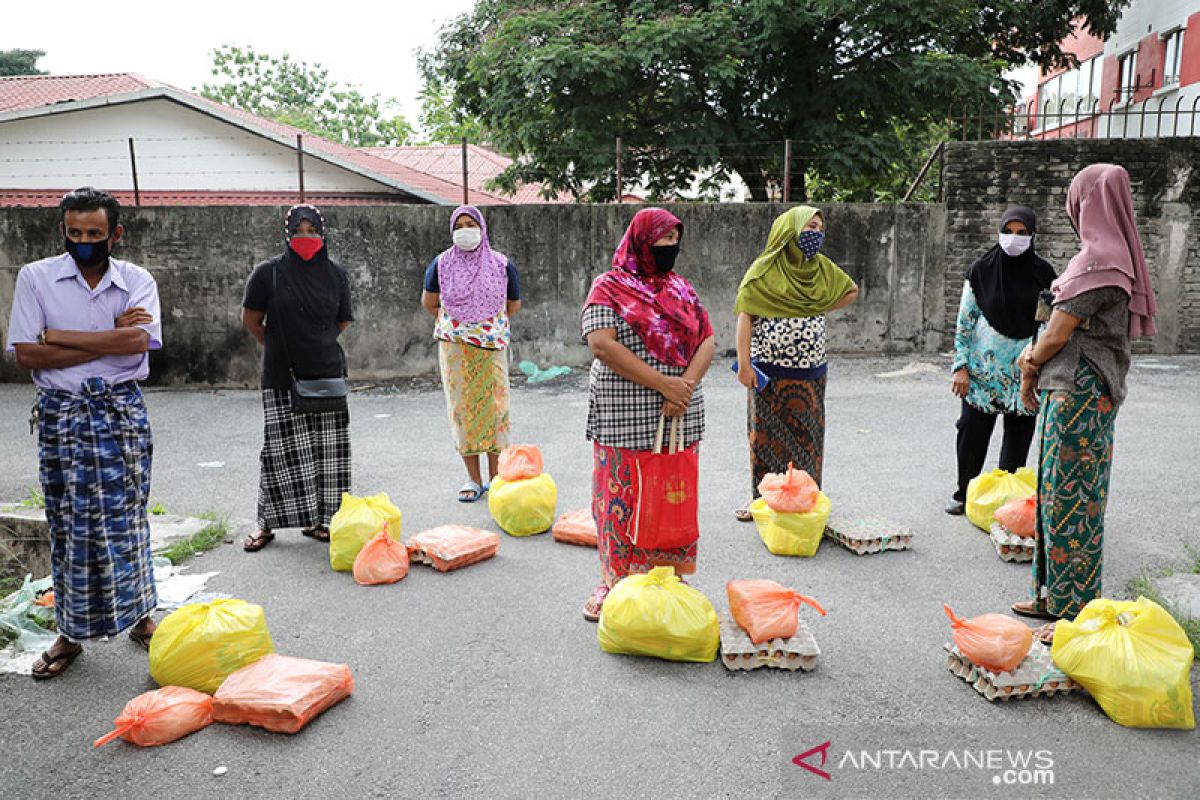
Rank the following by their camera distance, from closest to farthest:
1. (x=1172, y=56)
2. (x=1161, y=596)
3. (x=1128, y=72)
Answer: (x=1161, y=596) → (x=1172, y=56) → (x=1128, y=72)

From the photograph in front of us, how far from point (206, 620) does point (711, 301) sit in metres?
7.96

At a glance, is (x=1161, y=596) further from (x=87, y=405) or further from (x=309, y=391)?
(x=87, y=405)

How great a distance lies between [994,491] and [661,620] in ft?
8.07

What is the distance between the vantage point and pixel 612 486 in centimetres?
359

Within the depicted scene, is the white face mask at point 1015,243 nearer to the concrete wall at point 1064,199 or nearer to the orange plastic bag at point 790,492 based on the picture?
the orange plastic bag at point 790,492

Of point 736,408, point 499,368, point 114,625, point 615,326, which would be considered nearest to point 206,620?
point 114,625

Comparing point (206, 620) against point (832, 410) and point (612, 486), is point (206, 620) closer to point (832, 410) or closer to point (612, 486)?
point (612, 486)

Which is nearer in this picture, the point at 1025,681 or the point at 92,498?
the point at 1025,681

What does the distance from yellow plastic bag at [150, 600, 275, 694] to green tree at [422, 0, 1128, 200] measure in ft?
28.3

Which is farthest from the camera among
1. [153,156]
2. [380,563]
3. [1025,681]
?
[153,156]

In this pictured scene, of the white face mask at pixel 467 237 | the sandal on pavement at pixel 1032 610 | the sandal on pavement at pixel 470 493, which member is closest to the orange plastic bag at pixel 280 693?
the sandal on pavement at pixel 470 493

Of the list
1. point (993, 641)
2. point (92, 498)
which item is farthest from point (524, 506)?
point (993, 641)

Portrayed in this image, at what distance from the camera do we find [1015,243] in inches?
177

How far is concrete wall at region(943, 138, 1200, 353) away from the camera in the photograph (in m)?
10.1
